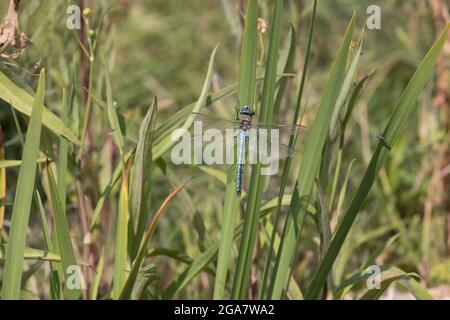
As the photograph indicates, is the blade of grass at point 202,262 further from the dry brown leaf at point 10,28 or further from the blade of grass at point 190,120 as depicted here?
the dry brown leaf at point 10,28

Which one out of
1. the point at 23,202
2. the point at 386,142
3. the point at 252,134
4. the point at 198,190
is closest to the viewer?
the point at 23,202

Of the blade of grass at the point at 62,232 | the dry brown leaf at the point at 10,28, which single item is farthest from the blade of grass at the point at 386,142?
the dry brown leaf at the point at 10,28

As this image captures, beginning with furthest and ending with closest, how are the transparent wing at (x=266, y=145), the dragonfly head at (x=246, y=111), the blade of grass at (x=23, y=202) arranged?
the transparent wing at (x=266, y=145)
the dragonfly head at (x=246, y=111)
the blade of grass at (x=23, y=202)

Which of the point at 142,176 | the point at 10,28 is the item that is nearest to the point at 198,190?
the point at 142,176

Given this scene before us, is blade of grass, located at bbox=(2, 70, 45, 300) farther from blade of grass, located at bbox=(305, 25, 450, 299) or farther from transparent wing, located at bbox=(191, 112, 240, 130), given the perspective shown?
blade of grass, located at bbox=(305, 25, 450, 299)

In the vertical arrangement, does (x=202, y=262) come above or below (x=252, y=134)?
below

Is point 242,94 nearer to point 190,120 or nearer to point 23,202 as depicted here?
point 190,120

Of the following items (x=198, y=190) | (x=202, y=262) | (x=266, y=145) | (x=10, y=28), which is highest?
(x=10, y=28)

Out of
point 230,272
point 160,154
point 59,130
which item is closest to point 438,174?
point 230,272
